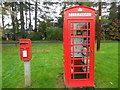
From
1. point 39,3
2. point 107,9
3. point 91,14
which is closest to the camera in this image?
point 91,14

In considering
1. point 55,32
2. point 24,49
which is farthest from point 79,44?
point 55,32

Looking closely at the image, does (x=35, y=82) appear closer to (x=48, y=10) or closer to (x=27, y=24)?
(x=48, y=10)

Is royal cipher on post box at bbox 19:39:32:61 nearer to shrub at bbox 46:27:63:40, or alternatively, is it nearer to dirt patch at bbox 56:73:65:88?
dirt patch at bbox 56:73:65:88

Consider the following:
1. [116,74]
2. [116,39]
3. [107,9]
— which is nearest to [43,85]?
[116,74]

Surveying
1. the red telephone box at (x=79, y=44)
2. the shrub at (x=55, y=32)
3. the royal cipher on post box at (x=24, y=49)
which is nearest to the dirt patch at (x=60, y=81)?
the red telephone box at (x=79, y=44)

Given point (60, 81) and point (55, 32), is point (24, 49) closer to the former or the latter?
point (60, 81)

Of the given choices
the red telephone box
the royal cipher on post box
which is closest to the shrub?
the red telephone box

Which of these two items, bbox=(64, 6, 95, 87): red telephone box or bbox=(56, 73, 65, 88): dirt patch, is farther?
bbox=(56, 73, 65, 88): dirt patch

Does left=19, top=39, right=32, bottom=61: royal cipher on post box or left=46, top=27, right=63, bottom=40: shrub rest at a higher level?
left=46, top=27, right=63, bottom=40: shrub

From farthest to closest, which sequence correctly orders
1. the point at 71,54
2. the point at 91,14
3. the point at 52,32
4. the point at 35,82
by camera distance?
the point at 52,32 < the point at 35,82 < the point at 71,54 < the point at 91,14

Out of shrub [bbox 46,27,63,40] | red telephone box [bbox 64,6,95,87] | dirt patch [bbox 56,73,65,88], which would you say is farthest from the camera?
shrub [bbox 46,27,63,40]

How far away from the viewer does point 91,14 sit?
9.22ft

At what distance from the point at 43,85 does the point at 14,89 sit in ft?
2.96

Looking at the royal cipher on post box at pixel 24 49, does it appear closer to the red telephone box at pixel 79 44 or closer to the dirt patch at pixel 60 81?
the red telephone box at pixel 79 44
